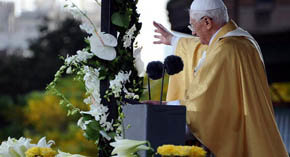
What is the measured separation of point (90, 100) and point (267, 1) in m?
5.56

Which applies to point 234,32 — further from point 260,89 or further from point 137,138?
point 137,138

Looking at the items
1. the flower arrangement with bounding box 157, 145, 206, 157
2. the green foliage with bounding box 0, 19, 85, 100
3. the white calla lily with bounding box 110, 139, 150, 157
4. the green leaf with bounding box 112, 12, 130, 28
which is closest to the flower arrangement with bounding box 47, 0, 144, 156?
the green leaf with bounding box 112, 12, 130, 28

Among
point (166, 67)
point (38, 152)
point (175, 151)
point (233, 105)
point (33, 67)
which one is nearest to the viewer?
point (175, 151)

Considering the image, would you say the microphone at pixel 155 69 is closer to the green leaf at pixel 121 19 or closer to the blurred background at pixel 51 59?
the green leaf at pixel 121 19

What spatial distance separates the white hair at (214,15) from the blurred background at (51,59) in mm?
2954

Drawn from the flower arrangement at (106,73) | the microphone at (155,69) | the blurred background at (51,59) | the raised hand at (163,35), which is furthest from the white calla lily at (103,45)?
the blurred background at (51,59)

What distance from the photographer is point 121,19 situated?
314 centimetres

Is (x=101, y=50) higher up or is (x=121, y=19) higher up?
(x=121, y=19)

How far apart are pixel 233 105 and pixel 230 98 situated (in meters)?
0.04

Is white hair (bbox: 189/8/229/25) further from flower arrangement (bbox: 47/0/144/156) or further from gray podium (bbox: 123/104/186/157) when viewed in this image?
gray podium (bbox: 123/104/186/157)

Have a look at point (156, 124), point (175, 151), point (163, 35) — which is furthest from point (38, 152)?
point (163, 35)

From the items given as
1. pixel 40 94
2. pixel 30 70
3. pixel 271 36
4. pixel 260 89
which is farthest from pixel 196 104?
pixel 30 70

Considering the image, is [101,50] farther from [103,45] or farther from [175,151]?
[175,151]

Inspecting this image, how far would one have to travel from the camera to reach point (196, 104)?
134 inches
